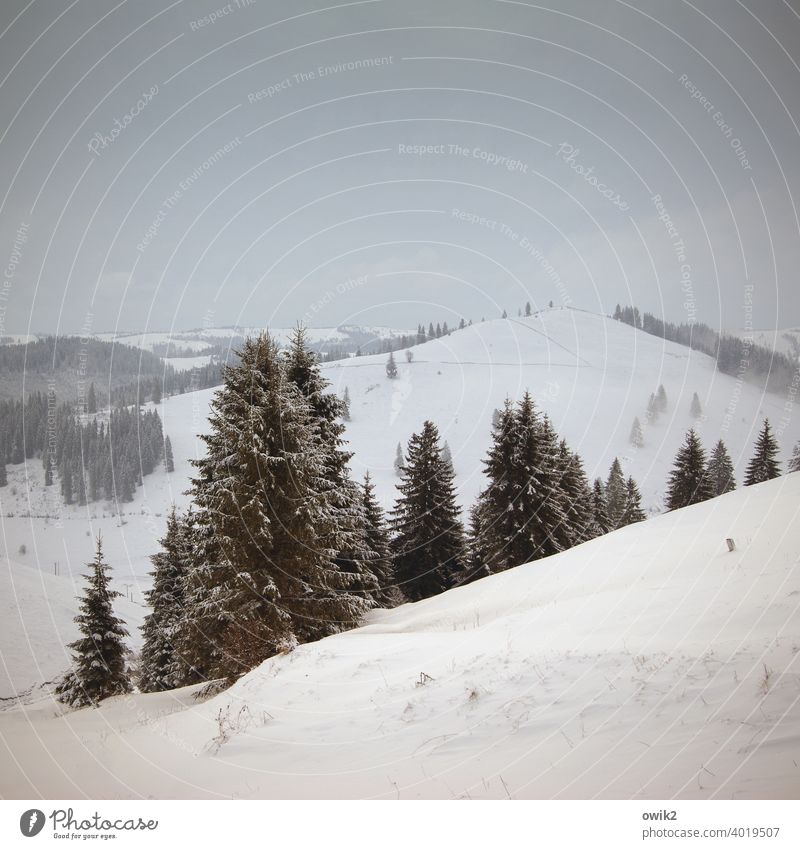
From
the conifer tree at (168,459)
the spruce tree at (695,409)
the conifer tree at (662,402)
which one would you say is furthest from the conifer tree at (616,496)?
the conifer tree at (168,459)

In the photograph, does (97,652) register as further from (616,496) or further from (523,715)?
(616,496)

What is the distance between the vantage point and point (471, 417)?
11525cm

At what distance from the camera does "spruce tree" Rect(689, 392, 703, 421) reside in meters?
111

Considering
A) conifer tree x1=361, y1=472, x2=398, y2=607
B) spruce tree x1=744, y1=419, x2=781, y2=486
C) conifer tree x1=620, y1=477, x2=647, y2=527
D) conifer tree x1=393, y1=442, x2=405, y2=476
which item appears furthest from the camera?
conifer tree x1=393, y1=442, x2=405, y2=476

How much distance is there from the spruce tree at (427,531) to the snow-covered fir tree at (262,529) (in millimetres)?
13510

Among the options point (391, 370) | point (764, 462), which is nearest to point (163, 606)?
point (764, 462)

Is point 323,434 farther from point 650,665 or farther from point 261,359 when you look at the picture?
point 650,665

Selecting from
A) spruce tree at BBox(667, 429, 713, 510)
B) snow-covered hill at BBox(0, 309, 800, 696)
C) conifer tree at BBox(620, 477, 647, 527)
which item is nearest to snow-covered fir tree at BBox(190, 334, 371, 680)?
spruce tree at BBox(667, 429, 713, 510)

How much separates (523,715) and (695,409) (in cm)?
13058

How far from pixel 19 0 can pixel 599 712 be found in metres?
13.2
